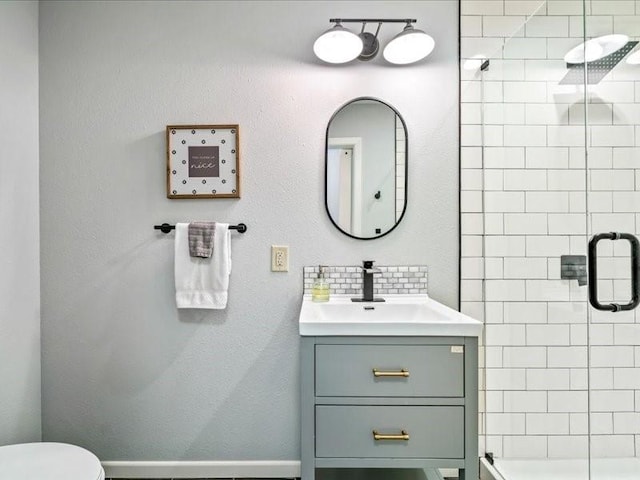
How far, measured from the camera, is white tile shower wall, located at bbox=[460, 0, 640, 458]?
43.4 inches

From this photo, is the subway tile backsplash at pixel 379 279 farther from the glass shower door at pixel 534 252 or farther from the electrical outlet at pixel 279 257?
the glass shower door at pixel 534 252

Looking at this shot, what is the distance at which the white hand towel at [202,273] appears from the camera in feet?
5.62

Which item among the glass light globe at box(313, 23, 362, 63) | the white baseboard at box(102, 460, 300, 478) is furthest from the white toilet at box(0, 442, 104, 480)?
the glass light globe at box(313, 23, 362, 63)

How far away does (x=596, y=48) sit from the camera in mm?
1144

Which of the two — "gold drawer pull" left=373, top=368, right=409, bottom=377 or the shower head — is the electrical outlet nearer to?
"gold drawer pull" left=373, top=368, right=409, bottom=377

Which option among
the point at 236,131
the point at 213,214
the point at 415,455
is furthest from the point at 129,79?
the point at 415,455

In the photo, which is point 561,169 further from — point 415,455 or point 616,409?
point 415,455

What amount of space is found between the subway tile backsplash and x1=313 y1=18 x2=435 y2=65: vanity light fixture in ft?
3.22

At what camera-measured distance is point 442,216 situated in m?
1.80

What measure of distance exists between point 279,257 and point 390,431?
2.90 feet

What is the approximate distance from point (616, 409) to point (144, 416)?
1.89 metres

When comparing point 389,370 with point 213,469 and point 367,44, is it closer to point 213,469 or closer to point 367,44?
point 213,469

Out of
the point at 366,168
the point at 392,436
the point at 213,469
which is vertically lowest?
the point at 213,469

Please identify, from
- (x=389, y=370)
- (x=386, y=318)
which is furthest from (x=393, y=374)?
(x=386, y=318)
